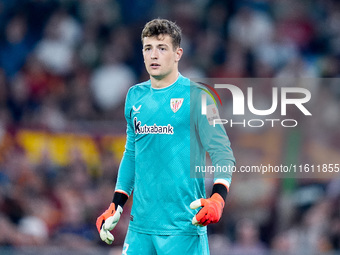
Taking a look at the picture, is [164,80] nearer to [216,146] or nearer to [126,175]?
[216,146]

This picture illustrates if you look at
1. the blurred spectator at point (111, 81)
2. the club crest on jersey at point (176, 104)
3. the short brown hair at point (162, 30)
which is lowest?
the club crest on jersey at point (176, 104)

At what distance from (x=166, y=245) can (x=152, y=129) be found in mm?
813

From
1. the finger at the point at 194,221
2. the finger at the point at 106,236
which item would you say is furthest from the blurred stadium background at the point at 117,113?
the finger at the point at 194,221

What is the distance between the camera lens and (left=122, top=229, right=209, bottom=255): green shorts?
4.52 meters

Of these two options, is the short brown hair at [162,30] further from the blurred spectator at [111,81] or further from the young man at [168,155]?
the blurred spectator at [111,81]

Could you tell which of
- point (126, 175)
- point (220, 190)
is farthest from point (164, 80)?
point (220, 190)

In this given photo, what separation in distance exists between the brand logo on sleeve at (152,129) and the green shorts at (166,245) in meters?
0.72

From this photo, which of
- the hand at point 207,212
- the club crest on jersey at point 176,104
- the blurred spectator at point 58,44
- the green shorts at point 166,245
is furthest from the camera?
the blurred spectator at point 58,44

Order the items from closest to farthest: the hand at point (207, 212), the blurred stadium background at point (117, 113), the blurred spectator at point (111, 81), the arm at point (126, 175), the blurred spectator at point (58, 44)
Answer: the hand at point (207, 212)
the arm at point (126, 175)
the blurred stadium background at point (117, 113)
the blurred spectator at point (111, 81)
the blurred spectator at point (58, 44)

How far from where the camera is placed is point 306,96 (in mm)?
8695

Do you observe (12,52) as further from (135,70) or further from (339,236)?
(339,236)

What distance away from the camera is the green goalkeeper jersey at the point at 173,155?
4.55m

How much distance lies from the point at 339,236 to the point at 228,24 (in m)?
4.26

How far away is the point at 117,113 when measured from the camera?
388 inches
